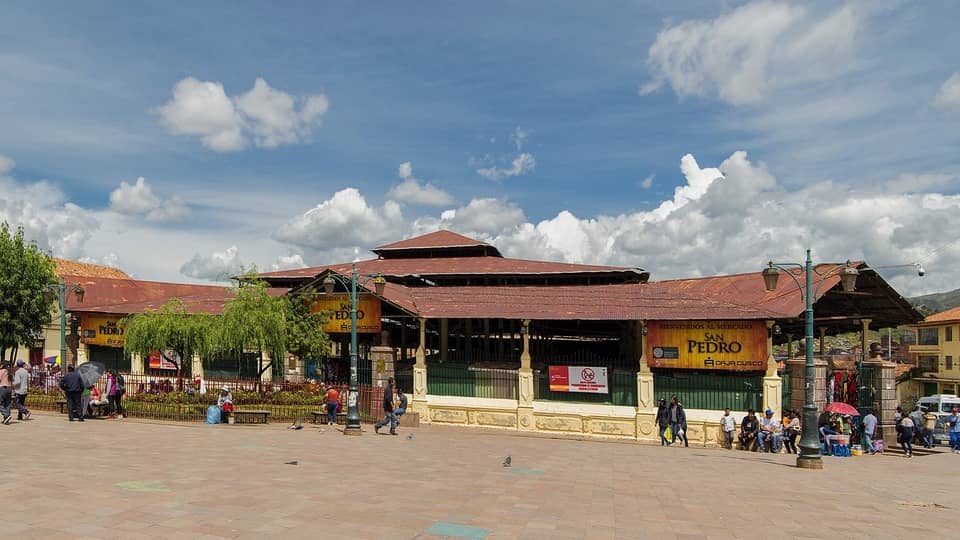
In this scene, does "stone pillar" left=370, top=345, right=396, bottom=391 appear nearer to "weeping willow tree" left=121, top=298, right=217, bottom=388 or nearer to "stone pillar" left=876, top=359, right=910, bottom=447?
"weeping willow tree" left=121, top=298, right=217, bottom=388

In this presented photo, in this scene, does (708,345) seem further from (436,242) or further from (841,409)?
(436,242)

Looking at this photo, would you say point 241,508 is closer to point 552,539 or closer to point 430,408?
point 552,539

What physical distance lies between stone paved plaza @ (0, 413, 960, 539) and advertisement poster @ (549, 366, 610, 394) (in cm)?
534

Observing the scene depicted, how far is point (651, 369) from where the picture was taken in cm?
2580

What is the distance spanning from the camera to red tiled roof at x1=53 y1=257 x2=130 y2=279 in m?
52.0

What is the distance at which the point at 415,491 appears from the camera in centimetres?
1122

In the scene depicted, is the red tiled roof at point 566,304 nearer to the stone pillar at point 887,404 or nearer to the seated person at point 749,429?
the seated person at point 749,429

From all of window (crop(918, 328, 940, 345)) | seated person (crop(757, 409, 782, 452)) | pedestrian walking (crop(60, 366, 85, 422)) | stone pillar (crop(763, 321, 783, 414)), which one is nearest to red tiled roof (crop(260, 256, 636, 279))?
stone pillar (crop(763, 321, 783, 414))

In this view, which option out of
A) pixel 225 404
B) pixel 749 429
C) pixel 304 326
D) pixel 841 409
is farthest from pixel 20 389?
pixel 841 409

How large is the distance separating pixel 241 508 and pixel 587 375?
53.6ft

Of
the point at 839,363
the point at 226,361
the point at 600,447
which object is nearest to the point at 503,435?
the point at 600,447

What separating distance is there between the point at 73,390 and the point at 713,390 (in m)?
19.3

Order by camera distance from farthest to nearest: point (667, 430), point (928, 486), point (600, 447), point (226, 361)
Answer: point (226, 361) → point (667, 430) → point (600, 447) → point (928, 486)

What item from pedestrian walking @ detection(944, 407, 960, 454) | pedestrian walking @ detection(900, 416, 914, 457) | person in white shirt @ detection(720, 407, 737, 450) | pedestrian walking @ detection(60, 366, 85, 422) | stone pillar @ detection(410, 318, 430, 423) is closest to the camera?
pedestrian walking @ detection(60, 366, 85, 422)
